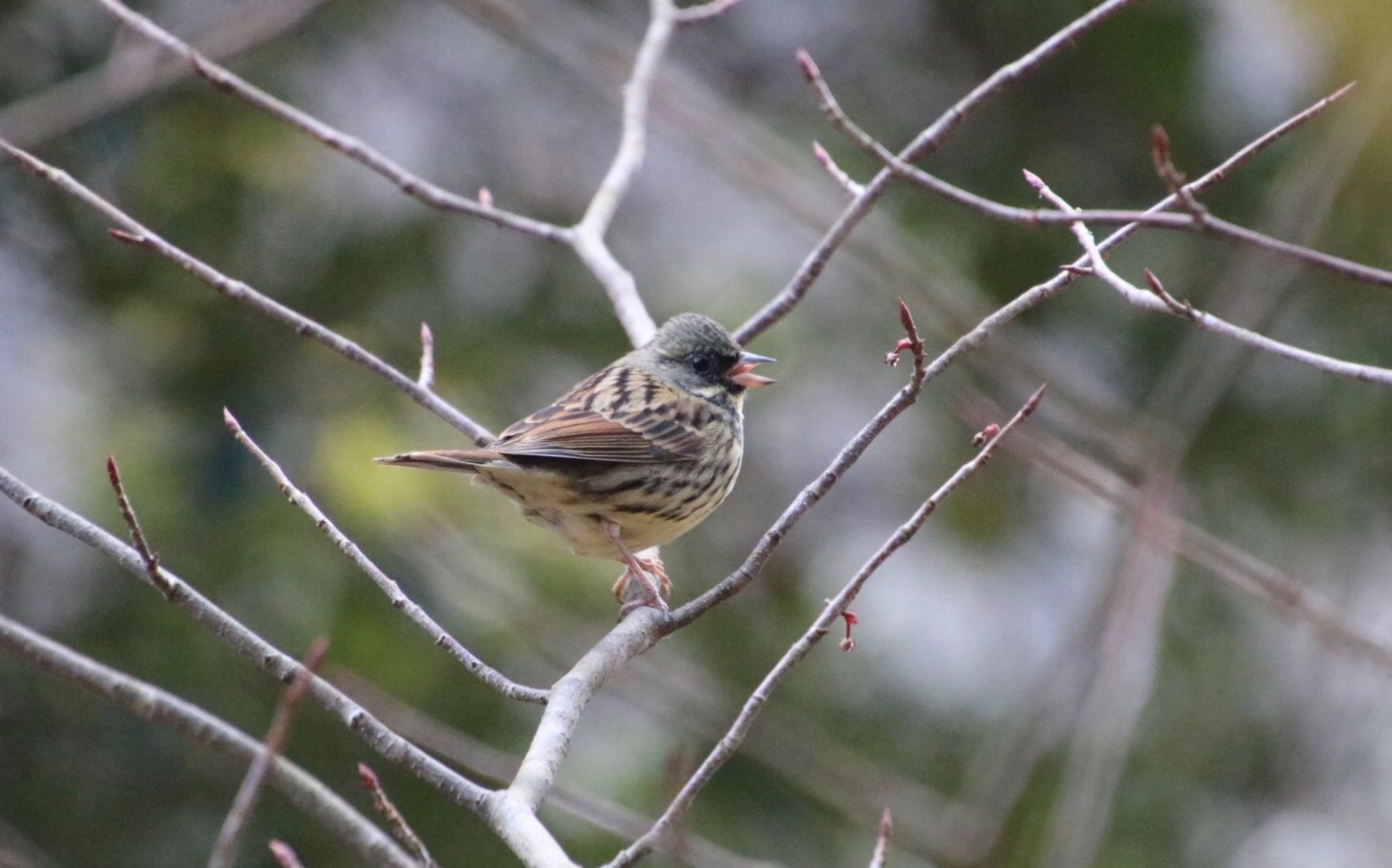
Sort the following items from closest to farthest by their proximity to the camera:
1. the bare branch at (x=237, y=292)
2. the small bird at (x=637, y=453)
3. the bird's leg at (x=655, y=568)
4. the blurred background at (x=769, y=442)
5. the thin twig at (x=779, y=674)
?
the thin twig at (x=779, y=674) < the bare branch at (x=237, y=292) < the small bird at (x=637, y=453) < the bird's leg at (x=655, y=568) < the blurred background at (x=769, y=442)

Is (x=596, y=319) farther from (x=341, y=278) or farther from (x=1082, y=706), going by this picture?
(x=1082, y=706)

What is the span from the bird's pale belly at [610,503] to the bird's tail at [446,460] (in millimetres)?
235

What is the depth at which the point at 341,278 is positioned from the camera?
7.10m

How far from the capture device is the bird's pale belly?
199 inches

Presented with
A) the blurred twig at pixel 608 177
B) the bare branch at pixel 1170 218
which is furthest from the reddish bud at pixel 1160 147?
the blurred twig at pixel 608 177

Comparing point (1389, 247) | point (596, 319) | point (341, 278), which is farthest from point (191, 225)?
point (1389, 247)

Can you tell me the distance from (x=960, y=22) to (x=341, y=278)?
3.86 m

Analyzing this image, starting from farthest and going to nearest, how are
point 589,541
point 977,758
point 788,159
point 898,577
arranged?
point 898,577 < point 788,159 < point 977,758 < point 589,541

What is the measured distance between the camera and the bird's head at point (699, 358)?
555cm

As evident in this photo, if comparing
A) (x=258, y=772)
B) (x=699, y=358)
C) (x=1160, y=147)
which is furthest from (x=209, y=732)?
(x=699, y=358)

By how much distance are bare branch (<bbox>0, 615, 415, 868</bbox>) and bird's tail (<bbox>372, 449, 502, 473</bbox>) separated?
204 cm

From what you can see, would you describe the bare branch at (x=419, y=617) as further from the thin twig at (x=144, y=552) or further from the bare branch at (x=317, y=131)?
the bare branch at (x=317, y=131)

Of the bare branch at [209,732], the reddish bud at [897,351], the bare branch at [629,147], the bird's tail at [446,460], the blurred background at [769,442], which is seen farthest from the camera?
the blurred background at [769,442]

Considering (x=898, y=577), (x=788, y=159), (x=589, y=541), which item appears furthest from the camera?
(x=898, y=577)
